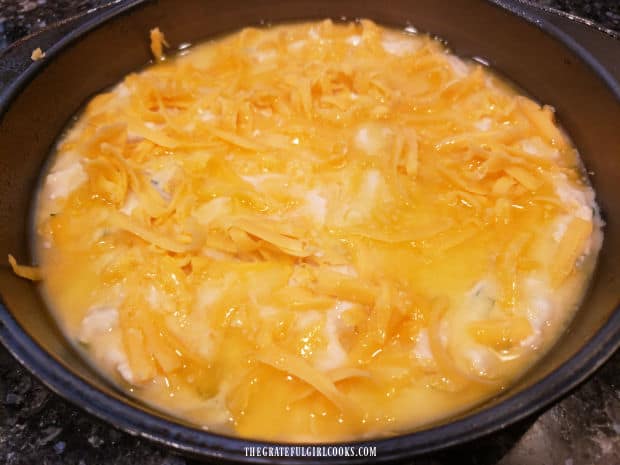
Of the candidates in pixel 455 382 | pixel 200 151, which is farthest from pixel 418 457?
pixel 200 151

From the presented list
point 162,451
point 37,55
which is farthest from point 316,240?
point 37,55

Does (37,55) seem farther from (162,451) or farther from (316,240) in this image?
(162,451)

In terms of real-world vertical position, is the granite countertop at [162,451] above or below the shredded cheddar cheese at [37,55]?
below

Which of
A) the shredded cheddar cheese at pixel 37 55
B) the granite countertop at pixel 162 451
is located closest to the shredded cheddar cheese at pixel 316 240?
the granite countertop at pixel 162 451

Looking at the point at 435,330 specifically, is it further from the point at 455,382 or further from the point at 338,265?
the point at 338,265

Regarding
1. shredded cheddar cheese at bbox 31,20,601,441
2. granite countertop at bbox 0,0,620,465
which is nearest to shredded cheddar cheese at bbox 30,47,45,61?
shredded cheddar cheese at bbox 31,20,601,441

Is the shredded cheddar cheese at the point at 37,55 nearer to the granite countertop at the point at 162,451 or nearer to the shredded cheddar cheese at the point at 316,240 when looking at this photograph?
the shredded cheddar cheese at the point at 316,240
